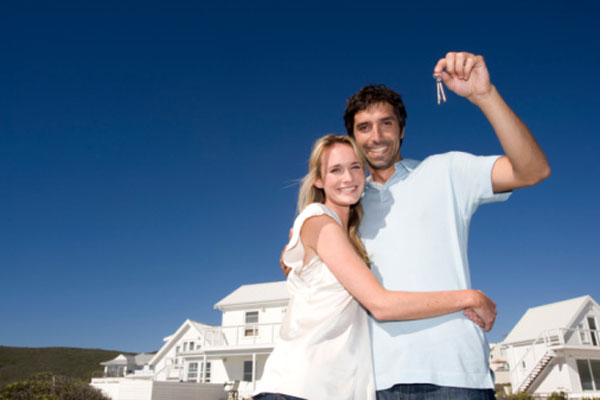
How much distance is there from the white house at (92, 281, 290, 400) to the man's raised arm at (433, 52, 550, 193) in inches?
873

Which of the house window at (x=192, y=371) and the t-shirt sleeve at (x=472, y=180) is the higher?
the house window at (x=192, y=371)

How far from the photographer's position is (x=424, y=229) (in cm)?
217

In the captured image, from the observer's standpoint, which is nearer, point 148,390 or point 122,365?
point 148,390

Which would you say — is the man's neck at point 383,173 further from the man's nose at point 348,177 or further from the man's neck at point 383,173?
the man's nose at point 348,177

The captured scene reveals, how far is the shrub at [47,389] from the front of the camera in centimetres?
1439

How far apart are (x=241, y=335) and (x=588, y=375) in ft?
71.5

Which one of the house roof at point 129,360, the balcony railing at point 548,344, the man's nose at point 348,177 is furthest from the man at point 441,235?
the house roof at point 129,360

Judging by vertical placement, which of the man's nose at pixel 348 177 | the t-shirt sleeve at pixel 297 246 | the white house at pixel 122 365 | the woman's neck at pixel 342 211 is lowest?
the t-shirt sleeve at pixel 297 246

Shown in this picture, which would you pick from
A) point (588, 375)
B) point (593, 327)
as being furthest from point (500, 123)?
point (593, 327)

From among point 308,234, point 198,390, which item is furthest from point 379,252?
point 198,390

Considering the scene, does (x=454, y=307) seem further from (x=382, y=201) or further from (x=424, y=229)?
(x=382, y=201)

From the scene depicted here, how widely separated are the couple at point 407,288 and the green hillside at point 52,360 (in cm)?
6523

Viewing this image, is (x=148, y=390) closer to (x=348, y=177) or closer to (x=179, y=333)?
(x=179, y=333)

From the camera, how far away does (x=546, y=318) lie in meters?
30.4
